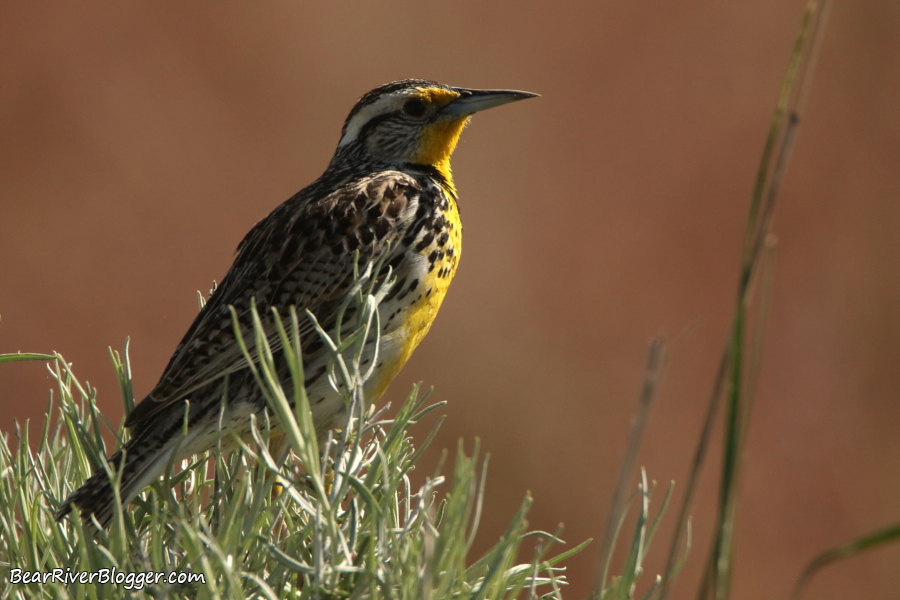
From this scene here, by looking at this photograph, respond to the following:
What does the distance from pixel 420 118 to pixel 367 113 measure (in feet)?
0.25

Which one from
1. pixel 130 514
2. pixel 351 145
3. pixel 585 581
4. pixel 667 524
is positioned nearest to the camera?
pixel 130 514

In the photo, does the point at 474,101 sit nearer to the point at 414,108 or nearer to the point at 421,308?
the point at 414,108

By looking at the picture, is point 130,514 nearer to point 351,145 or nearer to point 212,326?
point 212,326

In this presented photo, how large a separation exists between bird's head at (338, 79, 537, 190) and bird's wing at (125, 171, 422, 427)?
0.53ft

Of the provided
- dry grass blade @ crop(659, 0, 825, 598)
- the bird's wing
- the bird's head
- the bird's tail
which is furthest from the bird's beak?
dry grass blade @ crop(659, 0, 825, 598)

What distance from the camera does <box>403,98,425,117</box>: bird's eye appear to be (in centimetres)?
97

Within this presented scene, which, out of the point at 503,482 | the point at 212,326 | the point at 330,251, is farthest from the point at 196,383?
the point at 503,482

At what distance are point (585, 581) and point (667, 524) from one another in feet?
1.08

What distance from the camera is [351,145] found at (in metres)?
1.02

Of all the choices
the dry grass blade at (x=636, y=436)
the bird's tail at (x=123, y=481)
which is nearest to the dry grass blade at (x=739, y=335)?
the dry grass blade at (x=636, y=436)

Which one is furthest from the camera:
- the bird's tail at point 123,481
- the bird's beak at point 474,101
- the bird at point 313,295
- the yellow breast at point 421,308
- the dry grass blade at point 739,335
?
the bird's beak at point 474,101

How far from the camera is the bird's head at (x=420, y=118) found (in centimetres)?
96

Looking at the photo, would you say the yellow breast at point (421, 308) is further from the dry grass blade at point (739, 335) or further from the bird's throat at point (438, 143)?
the dry grass blade at point (739, 335)

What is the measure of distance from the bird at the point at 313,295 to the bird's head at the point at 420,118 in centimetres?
5
